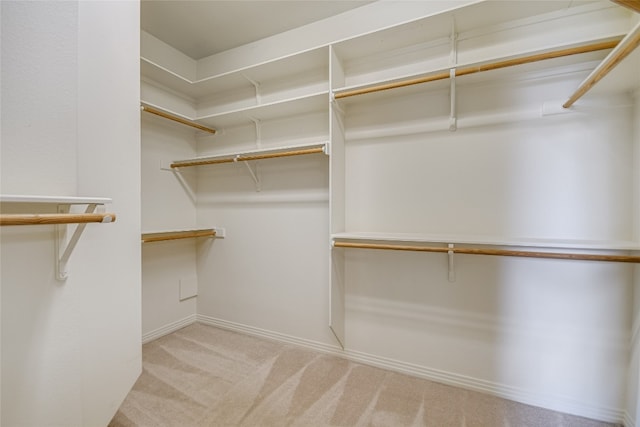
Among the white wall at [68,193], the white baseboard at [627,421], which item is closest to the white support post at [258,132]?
the white wall at [68,193]

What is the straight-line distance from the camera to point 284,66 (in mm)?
2156

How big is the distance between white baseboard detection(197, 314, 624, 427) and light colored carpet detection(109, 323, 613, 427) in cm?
4

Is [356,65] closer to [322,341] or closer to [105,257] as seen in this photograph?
[105,257]

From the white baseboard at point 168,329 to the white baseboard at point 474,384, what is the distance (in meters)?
0.78

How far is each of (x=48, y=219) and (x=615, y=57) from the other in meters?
2.11

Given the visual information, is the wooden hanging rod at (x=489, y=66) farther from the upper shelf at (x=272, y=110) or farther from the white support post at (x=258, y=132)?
the white support post at (x=258, y=132)

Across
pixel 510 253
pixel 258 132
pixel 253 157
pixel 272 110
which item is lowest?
pixel 510 253

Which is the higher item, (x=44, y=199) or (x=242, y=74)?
(x=242, y=74)

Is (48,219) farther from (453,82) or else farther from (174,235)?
(453,82)

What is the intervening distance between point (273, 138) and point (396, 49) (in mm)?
1158

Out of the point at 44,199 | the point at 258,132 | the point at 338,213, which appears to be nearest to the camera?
the point at 44,199

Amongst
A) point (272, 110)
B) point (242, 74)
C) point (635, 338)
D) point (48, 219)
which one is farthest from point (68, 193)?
point (635, 338)

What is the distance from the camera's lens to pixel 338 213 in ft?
6.52

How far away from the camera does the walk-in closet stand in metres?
1.13
